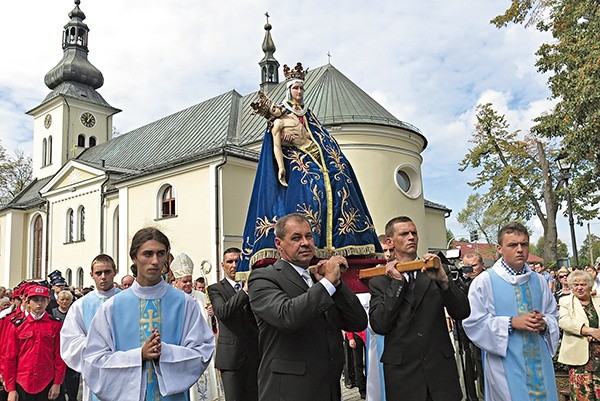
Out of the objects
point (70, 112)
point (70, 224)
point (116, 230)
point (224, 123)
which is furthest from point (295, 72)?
point (70, 112)

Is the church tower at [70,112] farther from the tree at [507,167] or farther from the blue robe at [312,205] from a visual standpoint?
the blue robe at [312,205]

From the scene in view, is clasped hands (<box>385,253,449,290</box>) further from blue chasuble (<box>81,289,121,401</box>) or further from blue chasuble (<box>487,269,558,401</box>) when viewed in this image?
blue chasuble (<box>81,289,121,401</box>)

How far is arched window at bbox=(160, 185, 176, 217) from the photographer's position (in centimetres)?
2542

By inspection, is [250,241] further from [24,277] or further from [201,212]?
[24,277]

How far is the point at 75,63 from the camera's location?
41750 millimetres

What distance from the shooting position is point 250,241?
5.40 m

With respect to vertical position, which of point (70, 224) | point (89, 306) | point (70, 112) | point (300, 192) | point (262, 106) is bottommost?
point (89, 306)

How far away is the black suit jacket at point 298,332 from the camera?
309cm

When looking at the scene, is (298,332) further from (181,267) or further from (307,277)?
(181,267)

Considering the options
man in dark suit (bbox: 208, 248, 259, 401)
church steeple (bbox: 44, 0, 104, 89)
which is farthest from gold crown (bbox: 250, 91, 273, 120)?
church steeple (bbox: 44, 0, 104, 89)

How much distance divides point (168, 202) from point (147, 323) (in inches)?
895

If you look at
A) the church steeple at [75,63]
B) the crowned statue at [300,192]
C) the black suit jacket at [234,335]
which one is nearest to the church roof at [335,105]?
the church steeple at [75,63]

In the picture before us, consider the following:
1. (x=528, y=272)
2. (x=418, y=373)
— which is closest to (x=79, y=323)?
(x=418, y=373)

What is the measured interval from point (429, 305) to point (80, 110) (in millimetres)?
41524
